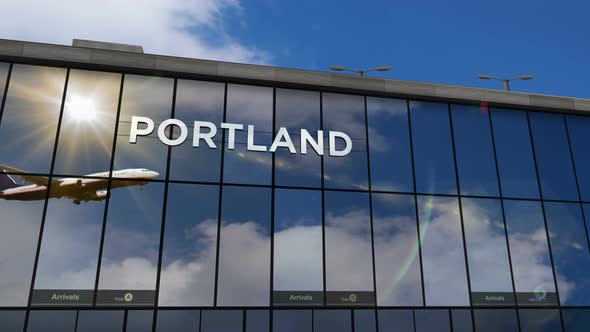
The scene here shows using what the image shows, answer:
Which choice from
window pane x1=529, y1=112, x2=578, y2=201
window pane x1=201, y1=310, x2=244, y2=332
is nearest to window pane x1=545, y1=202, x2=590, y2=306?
window pane x1=529, y1=112, x2=578, y2=201

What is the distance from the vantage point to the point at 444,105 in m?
23.3

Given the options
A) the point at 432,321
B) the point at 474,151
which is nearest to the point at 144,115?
the point at 432,321

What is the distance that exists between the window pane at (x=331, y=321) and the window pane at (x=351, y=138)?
16.9 feet

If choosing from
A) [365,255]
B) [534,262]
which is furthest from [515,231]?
[365,255]

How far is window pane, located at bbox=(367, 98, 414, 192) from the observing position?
69.6ft

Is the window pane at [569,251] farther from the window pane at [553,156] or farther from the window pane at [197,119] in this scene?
the window pane at [197,119]

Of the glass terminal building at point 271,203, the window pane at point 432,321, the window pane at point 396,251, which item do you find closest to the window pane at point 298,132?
the glass terminal building at point 271,203

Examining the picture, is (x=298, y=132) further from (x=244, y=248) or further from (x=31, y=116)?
(x=31, y=116)

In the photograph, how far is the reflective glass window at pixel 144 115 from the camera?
63.0 ft

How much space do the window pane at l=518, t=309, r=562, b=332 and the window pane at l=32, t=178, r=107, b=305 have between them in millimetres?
17304

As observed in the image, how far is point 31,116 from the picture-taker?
749 inches

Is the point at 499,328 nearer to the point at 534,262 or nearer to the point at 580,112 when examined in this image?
the point at 534,262

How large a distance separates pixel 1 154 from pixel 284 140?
1099 cm

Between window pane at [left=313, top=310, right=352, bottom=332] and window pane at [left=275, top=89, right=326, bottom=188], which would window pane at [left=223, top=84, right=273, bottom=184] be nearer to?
window pane at [left=275, top=89, right=326, bottom=188]
